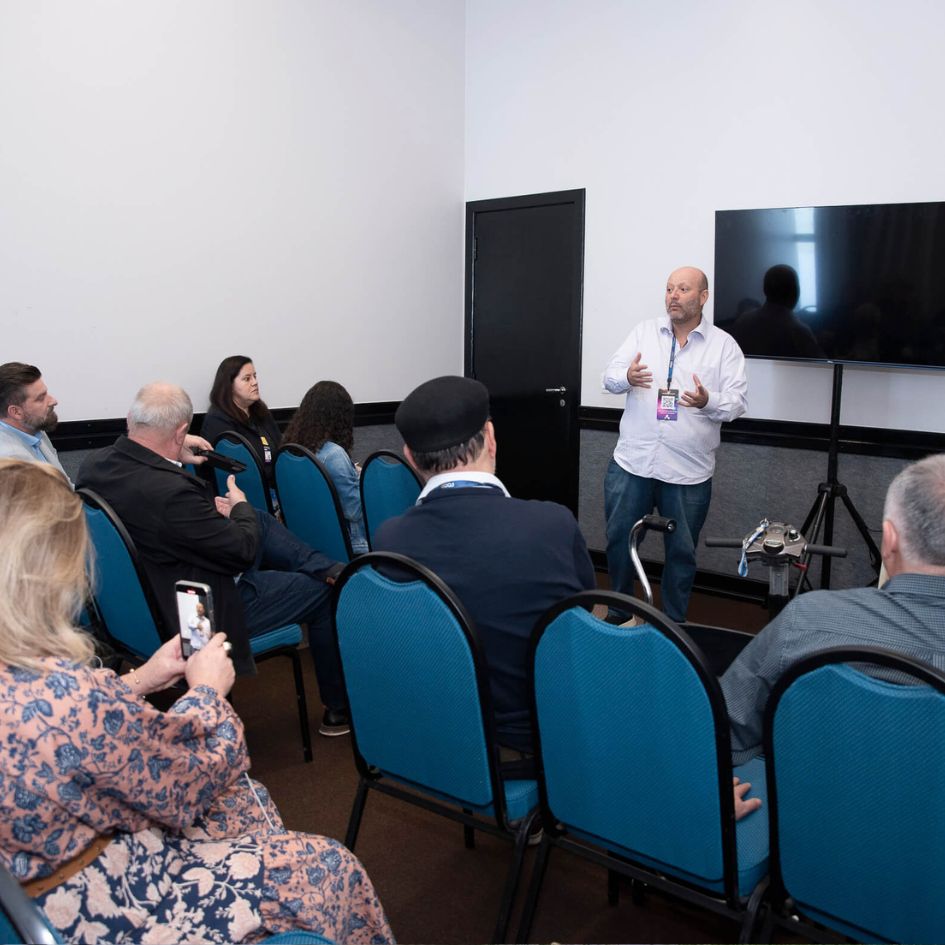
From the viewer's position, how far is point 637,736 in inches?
60.3

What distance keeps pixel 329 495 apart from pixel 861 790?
2339mm

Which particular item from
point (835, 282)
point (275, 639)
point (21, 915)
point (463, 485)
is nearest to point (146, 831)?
point (21, 915)

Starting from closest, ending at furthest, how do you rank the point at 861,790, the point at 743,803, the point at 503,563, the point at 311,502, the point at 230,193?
the point at 861,790 < the point at 743,803 < the point at 503,563 < the point at 311,502 < the point at 230,193

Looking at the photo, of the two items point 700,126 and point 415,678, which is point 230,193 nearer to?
point 700,126

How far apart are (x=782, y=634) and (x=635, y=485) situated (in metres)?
2.74

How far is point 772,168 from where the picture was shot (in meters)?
4.65

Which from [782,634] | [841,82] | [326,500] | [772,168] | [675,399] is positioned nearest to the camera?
[782,634]

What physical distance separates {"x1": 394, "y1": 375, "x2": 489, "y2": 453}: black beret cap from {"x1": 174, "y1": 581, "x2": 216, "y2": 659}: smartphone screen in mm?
582

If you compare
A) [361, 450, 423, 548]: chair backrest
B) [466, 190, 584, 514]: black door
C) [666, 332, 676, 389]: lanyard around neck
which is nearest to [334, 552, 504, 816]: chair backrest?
[361, 450, 423, 548]: chair backrest

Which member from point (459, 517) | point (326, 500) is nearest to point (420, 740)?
point (459, 517)

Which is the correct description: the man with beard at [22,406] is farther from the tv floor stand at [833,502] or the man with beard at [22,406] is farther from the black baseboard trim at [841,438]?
the black baseboard trim at [841,438]

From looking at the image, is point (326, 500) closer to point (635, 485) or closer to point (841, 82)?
point (635, 485)

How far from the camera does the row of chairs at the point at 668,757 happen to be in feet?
→ 4.30

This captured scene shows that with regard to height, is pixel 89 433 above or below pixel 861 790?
above
